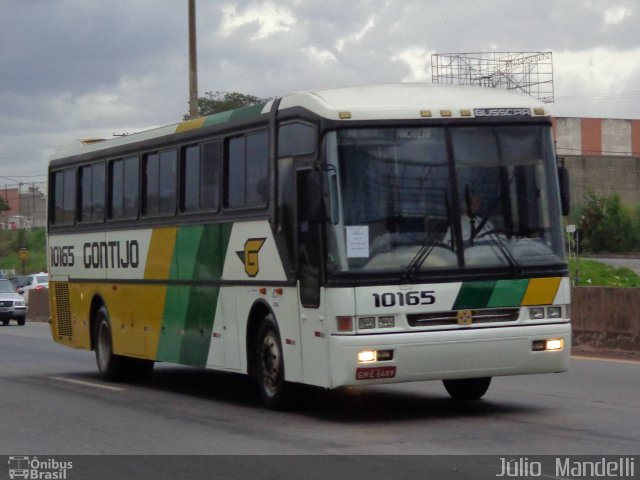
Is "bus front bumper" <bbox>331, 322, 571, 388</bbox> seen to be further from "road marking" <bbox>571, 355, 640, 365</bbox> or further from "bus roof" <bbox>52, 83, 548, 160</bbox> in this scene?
"road marking" <bbox>571, 355, 640, 365</bbox>

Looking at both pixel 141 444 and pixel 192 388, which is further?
pixel 192 388

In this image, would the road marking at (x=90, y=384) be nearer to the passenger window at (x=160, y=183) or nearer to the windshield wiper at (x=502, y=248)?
the passenger window at (x=160, y=183)

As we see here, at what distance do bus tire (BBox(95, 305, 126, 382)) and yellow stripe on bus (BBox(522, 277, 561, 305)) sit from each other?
7.76 m

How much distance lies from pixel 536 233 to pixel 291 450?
335cm

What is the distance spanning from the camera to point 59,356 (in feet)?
80.1

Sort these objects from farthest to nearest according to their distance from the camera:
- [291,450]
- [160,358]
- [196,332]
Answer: [160,358] → [196,332] → [291,450]

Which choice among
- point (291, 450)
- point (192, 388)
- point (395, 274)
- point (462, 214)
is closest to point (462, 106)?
point (462, 214)

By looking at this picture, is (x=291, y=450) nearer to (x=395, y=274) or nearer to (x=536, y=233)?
(x=395, y=274)

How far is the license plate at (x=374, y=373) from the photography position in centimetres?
1134

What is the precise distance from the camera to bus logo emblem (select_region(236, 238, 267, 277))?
13.1 metres

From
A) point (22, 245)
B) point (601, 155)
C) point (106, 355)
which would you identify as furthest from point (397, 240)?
point (22, 245)

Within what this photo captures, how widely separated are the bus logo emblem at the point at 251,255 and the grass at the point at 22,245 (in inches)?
3290

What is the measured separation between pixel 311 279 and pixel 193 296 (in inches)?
135
